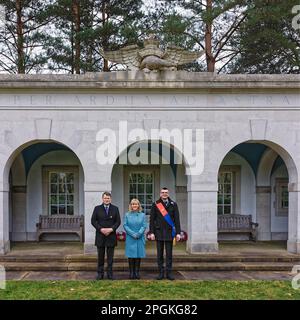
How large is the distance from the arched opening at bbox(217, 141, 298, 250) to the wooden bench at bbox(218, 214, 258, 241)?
12 cm

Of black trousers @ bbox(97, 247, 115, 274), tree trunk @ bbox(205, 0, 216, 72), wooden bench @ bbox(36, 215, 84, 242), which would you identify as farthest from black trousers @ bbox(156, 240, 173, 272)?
tree trunk @ bbox(205, 0, 216, 72)

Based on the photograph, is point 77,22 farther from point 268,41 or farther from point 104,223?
point 104,223

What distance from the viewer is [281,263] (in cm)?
882

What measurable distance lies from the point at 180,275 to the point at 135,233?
151 centimetres

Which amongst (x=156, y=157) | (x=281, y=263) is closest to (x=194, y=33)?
(x=156, y=157)

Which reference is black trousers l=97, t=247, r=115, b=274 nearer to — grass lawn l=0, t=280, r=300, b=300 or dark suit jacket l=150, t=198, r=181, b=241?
grass lawn l=0, t=280, r=300, b=300

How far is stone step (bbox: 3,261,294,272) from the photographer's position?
8352 mm

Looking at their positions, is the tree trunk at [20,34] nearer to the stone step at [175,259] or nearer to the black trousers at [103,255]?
the stone step at [175,259]

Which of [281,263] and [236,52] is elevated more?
[236,52]

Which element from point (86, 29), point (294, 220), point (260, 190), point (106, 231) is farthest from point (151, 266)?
point (86, 29)

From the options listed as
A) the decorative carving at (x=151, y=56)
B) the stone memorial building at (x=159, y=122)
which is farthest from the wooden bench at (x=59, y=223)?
the decorative carving at (x=151, y=56)

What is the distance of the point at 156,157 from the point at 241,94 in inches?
138

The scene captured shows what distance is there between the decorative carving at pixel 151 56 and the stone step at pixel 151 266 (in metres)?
4.72
